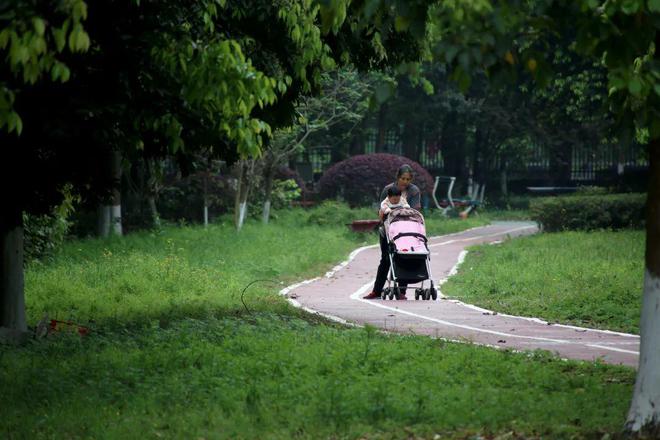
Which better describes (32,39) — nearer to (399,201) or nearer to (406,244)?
(406,244)

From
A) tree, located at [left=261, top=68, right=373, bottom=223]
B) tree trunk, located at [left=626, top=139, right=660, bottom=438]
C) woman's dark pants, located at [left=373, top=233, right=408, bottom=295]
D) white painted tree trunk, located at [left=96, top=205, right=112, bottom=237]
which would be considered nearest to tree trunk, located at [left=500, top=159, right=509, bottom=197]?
tree, located at [left=261, top=68, right=373, bottom=223]

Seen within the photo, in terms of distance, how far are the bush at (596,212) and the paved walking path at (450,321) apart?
29.2 feet

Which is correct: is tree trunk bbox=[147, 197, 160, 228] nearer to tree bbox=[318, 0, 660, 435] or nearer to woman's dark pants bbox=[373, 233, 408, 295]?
woman's dark pants bbox=[373, 233, 408, 295]

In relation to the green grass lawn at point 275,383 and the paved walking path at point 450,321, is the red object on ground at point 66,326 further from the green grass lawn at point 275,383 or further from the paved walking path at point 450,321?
the paved walking path at point 450,321

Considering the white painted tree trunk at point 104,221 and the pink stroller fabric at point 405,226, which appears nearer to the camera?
the pink stroller fabric at point 405,226

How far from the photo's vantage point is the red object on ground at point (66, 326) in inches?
499

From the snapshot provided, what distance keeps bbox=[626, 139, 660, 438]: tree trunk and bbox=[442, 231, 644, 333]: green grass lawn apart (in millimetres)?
6274

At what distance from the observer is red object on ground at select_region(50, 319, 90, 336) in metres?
12.7

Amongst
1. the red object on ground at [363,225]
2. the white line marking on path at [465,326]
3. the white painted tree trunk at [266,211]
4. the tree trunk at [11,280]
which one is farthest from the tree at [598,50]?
the white painted tree trunk at [266,211]

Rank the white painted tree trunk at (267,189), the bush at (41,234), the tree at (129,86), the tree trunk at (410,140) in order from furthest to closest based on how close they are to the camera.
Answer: the tree trunk at (410,140) → the white painted tree trunk at (267,189) → the bush at (41,234) → the tree at (129,86)

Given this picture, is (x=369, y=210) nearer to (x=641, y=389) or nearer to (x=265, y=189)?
(x=265, y=189)

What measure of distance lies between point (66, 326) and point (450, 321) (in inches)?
184

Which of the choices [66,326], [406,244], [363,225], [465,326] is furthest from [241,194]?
[66,326]

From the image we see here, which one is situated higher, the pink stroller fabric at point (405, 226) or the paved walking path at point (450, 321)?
the pink stroller fabric at point (405, 226)
